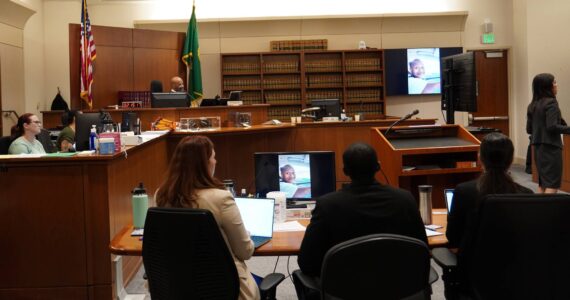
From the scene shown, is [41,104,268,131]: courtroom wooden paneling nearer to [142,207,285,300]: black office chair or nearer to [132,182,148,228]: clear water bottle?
[132,182,148,228]: clear water bottle

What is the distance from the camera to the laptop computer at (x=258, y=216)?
2.93m

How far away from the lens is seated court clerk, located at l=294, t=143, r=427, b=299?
7.64 ft

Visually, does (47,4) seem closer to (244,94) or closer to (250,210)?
(244,94)

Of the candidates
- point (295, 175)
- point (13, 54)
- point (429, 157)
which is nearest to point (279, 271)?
point (295, 175)

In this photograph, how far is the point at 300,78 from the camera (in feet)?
33.3

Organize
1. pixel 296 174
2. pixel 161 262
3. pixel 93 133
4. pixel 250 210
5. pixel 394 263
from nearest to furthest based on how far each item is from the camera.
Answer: pixel 394 263 < pixel 161 262 < pixel 250 210 < pixel 296 174 < pixel 93 133

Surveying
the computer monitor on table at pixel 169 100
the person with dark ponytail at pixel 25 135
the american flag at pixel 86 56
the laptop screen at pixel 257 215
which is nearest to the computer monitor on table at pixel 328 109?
the computer monitor on table at pixel 169 100

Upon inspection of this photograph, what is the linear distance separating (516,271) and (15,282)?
309 centimetres

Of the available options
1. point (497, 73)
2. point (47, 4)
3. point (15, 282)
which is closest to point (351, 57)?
point (497, 73)

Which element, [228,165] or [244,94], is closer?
[228,165]

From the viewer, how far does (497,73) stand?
34.8ft

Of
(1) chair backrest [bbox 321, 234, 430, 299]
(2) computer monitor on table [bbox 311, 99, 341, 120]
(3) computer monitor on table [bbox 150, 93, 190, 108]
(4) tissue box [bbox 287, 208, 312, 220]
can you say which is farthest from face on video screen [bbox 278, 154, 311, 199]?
(2) computer monitor on table [bbox 311, 99, 341, 120]

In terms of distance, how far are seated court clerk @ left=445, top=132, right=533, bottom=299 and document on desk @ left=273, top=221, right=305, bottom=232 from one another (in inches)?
34.2

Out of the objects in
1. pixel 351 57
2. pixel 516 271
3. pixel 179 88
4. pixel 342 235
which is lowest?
pixel 516 271
